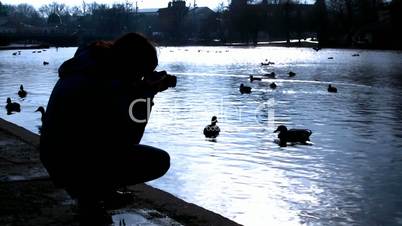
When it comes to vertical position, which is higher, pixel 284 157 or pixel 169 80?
pixel 169 80

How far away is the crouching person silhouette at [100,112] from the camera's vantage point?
365cm

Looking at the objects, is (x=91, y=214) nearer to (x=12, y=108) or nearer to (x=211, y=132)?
(x=211, y=132)

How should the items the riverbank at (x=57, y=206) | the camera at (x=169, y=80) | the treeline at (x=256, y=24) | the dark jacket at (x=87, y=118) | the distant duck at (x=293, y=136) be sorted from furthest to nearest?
1. the treeline at (x=256, y=24)
2. the distant duck at (x=293, y=136)
3. the riverbank at (x=57, y=206)
4. the camera at (x=169, y=80)
5. the dark jacket at (x=87, y=118)

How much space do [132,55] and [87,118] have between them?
0.49 metres

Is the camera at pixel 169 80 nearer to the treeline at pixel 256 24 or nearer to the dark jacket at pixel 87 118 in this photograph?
the dark jacket at pixel 87 118

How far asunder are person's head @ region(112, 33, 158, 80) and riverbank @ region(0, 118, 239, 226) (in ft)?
5.11

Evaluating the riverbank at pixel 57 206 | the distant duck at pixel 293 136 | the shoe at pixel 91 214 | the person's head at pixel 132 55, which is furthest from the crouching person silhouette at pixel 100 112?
the distant duck at pixel 293 136

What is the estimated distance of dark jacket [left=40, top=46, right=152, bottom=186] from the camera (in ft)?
12.0

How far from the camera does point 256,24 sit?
137500 millimetres

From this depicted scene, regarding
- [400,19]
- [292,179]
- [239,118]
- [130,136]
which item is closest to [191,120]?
[239,118]

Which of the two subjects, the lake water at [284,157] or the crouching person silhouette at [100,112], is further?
the lake water at [284,157]

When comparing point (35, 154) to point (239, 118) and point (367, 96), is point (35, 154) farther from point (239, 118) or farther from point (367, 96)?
point (367, 96)

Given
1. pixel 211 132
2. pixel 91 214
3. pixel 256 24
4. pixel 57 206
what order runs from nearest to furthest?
pixel 91 214, pixel 57 206, pixel 211 132, pixel 256 24

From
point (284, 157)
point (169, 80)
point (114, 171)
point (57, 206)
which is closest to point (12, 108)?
point (284, 157)
